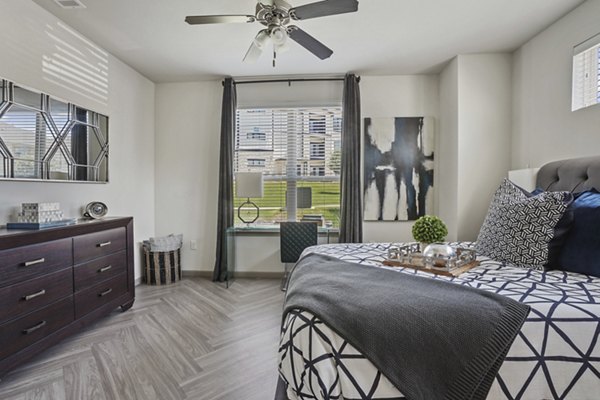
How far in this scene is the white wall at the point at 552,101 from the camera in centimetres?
217

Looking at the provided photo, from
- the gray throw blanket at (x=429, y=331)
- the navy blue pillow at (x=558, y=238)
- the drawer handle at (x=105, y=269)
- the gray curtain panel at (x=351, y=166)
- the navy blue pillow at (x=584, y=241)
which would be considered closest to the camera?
the gray throw blanket at (x=429, y=331)

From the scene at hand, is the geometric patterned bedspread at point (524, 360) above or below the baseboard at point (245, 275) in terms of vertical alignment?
above

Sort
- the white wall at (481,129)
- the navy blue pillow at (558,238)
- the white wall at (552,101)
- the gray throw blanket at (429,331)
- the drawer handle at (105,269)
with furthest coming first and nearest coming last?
the white wall at (481,129)
the drawer handle at (105,269)
the white wall at (552,101)
the navy blue pillow at (558,238)
the gray throw blanket at (429,331)

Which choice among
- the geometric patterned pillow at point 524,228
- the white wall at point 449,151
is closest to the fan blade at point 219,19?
the geometric patterned pillow at point 524,228

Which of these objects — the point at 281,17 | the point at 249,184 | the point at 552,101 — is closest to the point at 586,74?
the point at 552,101

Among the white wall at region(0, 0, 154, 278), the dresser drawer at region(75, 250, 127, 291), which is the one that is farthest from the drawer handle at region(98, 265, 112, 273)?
the white wall at region(0, 0, 154, 278)

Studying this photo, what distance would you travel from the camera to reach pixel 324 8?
1.80 meters

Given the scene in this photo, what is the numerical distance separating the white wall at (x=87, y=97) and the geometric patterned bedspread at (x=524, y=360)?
2.45 metres

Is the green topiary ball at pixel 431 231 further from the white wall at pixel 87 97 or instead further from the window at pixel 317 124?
the white wall at pixel 87 97

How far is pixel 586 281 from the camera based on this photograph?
1.33 metres

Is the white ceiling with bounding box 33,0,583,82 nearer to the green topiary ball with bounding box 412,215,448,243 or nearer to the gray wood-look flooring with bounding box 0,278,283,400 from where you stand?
the green topiary ball with bounding box 412,215,448,243

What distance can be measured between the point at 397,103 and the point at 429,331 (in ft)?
10.6

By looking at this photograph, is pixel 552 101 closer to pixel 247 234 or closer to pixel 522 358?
pixel 522 358

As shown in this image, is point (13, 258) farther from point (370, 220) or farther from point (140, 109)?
point (370, 220)
